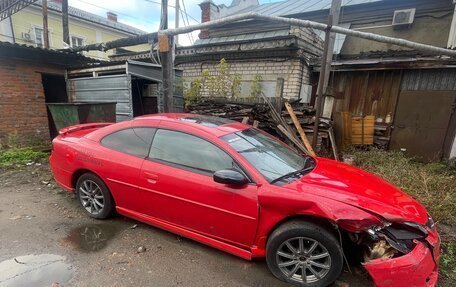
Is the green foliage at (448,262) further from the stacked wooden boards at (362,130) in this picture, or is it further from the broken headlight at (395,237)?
the stacked wooden boards at (362,130)

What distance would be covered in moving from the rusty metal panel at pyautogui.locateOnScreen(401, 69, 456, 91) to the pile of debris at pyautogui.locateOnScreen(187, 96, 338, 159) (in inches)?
98.1

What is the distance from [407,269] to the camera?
2014 millimetres

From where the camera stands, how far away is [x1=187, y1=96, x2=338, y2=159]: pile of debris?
6.27 meters

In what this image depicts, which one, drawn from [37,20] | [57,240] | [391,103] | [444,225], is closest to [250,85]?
[391,103]

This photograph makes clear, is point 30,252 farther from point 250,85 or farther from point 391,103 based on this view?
point 391,103

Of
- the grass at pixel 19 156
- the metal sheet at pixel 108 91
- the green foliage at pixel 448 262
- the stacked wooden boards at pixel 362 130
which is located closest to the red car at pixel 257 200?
the green foliage at pixel 448 262

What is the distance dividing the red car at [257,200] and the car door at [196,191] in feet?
0.04

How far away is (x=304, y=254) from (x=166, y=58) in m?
4.05

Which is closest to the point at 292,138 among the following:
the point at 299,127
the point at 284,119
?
the point at 299,127

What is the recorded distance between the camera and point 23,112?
704 centimetres

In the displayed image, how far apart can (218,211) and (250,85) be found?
20.6 ft

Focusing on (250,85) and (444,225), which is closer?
(444,225)

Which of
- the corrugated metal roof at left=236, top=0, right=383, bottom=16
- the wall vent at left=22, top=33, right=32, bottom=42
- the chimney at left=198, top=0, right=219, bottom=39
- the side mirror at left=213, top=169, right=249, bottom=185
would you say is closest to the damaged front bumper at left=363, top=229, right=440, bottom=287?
the side mirror at left=213, top=169, right=249, bottom=185

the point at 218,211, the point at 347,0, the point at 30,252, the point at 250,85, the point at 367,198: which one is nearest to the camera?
the point at 367,198
